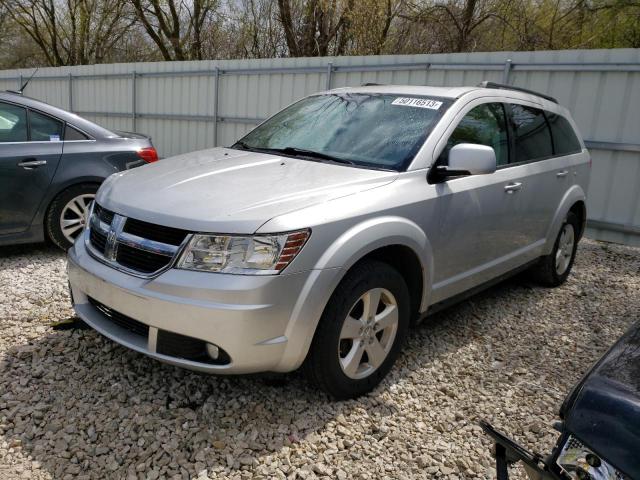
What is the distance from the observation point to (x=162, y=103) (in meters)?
11.9

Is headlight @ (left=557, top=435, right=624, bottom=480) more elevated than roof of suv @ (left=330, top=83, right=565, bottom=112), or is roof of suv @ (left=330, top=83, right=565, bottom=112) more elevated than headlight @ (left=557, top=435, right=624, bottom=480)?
roof of suv @ (left=330, top=83, right=565, bottom=112)

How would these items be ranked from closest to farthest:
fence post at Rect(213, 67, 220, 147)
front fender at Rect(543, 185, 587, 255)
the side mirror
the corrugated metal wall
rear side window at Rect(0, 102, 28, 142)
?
the side mirror → front fender at Rect(543, 185, 587, 255) → rear side window at Rect(0, 102, 28, 142) → the corrugated metal wall → fence post at Rect(213, 67, 220, 147)

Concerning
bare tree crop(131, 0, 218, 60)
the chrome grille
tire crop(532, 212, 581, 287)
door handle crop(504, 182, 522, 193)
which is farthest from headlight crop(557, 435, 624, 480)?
bare tree crop(131, 0, 218, 60)

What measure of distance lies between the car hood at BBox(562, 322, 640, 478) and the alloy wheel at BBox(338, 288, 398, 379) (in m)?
1.33

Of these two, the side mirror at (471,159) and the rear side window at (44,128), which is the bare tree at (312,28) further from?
the side mirror at (471,159)

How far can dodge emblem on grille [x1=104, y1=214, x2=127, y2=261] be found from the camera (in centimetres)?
265

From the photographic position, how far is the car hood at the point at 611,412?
121cm

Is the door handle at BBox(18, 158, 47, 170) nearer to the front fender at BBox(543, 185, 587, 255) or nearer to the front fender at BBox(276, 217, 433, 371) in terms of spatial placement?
the front fender at BBox(276, 217, 433, 371)

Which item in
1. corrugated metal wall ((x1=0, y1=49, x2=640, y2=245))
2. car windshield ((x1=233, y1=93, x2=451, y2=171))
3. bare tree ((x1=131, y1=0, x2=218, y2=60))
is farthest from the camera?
bare tree ((x1=131, y1=0, x2=218, y2=60))

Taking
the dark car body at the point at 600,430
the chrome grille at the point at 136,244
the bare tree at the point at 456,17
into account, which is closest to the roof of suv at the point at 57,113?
the chrome grille at the point at 136,244

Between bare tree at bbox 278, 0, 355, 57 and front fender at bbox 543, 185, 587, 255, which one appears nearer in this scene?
front fender at bbox 543, 185, 587, 255

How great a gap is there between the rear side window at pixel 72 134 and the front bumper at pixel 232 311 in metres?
2.99

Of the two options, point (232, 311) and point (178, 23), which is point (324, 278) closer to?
point (232, 311)

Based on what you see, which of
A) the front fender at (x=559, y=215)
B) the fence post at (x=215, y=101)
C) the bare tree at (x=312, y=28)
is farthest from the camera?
the bare tree at (x=312, y=28)
